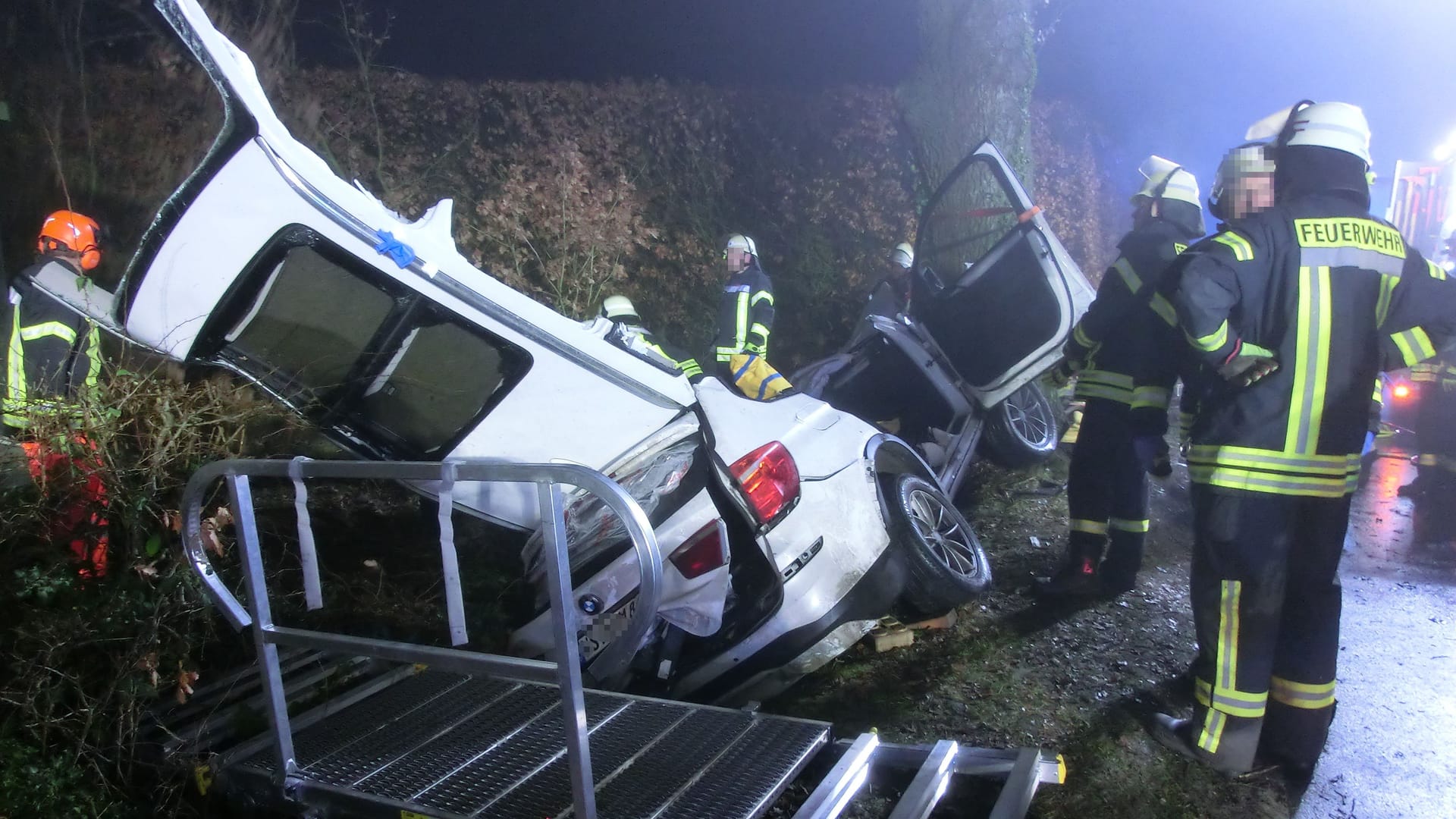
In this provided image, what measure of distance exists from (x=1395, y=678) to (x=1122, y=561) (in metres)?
1.06

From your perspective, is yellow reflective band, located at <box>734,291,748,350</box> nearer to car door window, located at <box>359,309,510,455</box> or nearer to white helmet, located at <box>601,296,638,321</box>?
white helmet, located at <box>601,296,638,321</box>

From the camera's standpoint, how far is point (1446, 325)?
99.0 inches

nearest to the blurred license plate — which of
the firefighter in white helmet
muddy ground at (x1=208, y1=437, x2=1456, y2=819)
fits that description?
muddy ground at (x1=208, y1=437, x2=1456, y2=819)

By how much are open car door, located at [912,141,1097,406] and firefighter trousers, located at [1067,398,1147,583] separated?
2.78ft

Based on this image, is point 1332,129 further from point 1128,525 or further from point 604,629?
point 604,629

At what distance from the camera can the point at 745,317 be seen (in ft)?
19.0

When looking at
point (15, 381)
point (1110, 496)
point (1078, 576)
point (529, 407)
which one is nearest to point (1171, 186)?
point (1110, 496)

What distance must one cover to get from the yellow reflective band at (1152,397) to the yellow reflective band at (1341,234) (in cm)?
106

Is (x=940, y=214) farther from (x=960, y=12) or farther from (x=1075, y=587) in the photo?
(x=1075, y=587)

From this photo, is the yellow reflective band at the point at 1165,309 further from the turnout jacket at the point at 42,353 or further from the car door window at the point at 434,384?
the turnout jacket at the point at 42,353

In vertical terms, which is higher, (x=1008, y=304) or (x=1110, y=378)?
(x=1008, y=304)

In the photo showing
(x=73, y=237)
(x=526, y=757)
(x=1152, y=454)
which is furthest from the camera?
(x=73, y=237)

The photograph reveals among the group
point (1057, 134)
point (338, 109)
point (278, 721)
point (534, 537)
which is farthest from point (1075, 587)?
point (1057, 134)

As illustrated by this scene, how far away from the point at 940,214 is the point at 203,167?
5.44 meters
